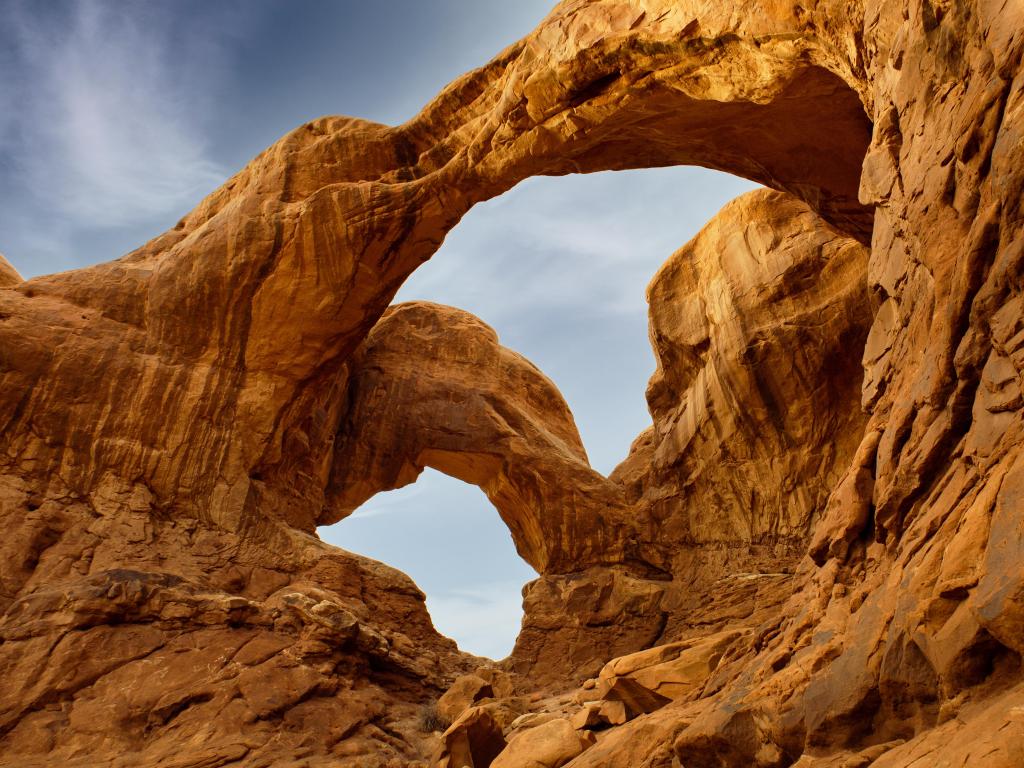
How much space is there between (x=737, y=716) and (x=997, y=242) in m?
4.99

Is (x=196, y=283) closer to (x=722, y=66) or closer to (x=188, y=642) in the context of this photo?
(x=188, y=642)

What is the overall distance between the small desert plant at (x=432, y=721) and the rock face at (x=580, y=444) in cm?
20

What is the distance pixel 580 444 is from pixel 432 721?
13.2 m

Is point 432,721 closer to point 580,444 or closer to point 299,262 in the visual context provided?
point 299,262

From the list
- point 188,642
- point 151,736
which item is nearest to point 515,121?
point 188,642

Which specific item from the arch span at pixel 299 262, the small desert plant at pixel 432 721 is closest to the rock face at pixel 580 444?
the arch span at pixel 299 262

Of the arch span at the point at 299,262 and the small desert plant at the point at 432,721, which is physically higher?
the arch span at the point at 299,262

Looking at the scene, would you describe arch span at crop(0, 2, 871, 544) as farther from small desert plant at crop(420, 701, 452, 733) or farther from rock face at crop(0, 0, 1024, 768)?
small desert plant at crop(420, 701, 452, 733)

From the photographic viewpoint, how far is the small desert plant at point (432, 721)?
15.2 m

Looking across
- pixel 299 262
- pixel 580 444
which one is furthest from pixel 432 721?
pixel 580 444

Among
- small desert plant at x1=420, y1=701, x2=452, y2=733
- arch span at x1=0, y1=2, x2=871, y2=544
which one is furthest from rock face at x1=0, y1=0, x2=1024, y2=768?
small desert plant at x1=420, y1=701, x2=452, y2=733

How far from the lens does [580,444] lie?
27453 mm

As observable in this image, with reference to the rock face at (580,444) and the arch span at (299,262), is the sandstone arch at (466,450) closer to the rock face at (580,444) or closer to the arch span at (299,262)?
the rock face at (580,444)

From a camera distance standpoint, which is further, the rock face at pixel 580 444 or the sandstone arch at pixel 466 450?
the sandstone arch at pixel 466 450
